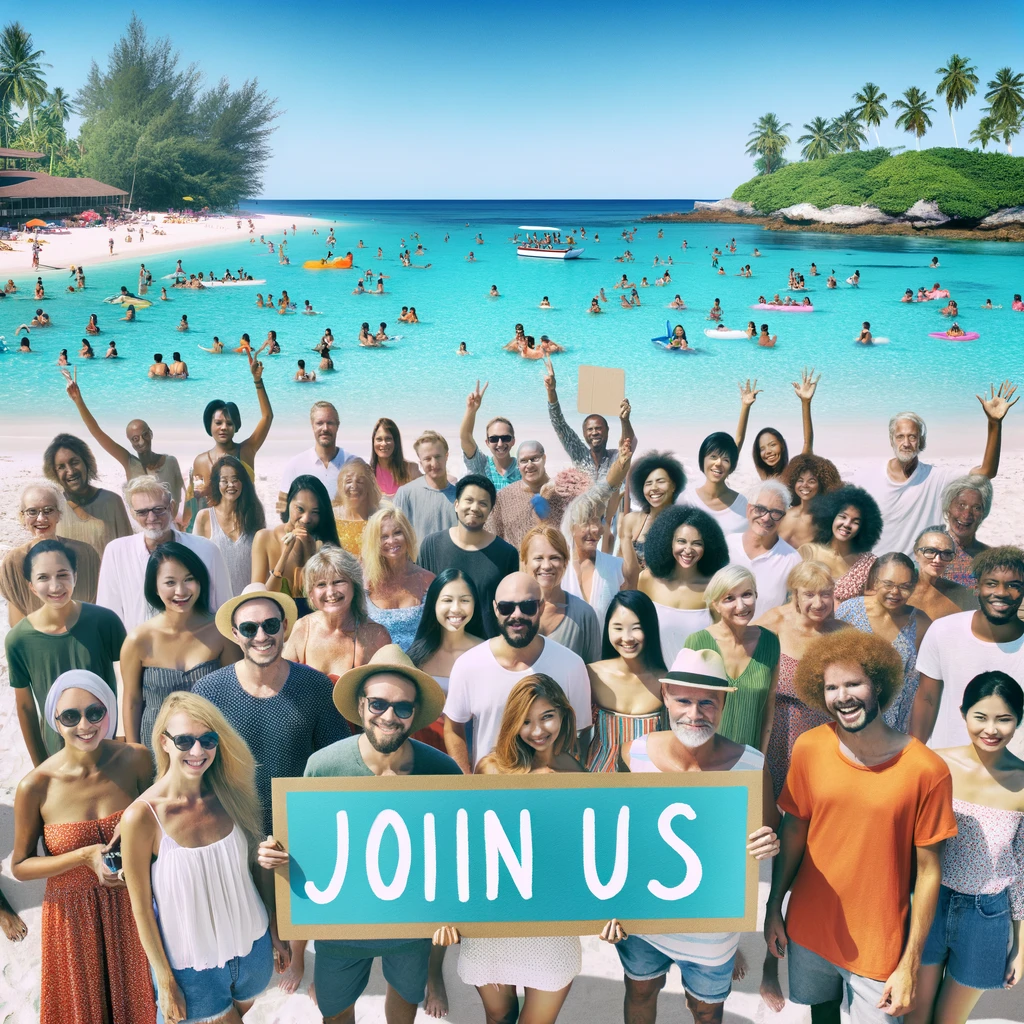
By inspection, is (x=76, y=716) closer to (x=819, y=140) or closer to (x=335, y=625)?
(x=335, y=625)

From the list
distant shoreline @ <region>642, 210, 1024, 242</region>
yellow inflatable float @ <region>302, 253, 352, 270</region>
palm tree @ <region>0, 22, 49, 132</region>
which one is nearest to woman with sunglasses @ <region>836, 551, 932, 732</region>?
palm tree @ <region>0, 22, 49, 132</region>

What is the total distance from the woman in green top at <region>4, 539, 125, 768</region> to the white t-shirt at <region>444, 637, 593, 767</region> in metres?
1.66

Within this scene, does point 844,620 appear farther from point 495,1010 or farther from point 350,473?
point 350,473

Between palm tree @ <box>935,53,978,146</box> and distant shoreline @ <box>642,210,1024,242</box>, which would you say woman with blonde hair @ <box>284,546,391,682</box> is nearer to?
palm tree @ <box>935,53,978,146</box>

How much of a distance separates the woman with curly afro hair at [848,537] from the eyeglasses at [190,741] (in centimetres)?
338

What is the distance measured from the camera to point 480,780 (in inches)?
126

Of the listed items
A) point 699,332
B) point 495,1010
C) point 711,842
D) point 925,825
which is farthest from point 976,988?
point 699,332

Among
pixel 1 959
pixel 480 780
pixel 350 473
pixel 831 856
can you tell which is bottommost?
pixel 1 959

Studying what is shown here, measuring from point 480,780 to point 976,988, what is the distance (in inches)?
79.3

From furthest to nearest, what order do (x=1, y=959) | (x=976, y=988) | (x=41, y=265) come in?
1. (x=41, y=265)
2. (x=1, y=959)
3. (x=976, y=988)

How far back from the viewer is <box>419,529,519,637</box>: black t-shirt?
5047 millimetres

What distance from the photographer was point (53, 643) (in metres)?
4.31

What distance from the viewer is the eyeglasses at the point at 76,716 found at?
131 inches

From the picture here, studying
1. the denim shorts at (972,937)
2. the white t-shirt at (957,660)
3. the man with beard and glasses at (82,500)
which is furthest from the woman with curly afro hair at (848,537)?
the man with beard and glasses at (82,500)
